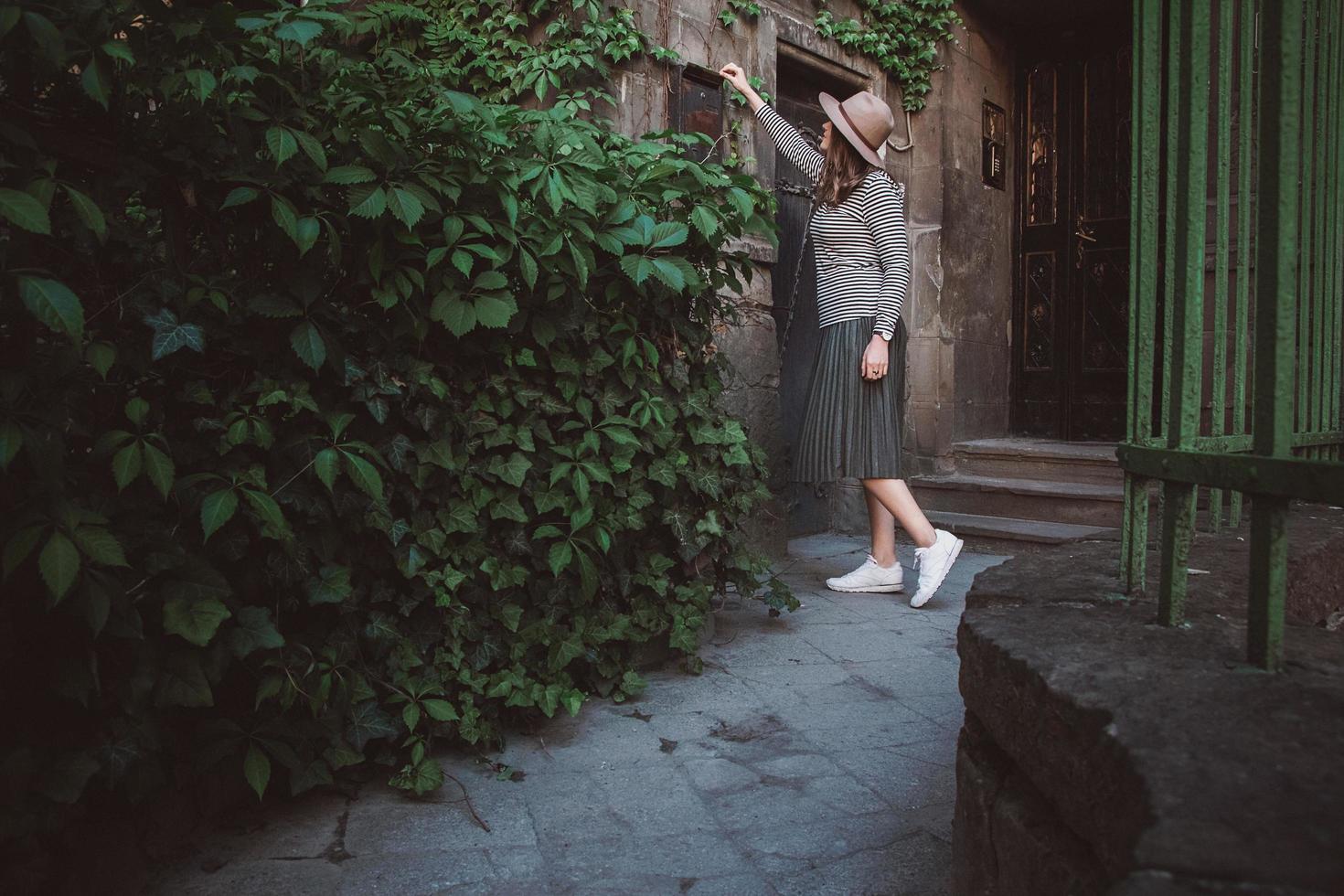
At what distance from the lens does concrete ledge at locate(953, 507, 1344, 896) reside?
822 mm

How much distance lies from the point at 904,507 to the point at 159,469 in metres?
3.11

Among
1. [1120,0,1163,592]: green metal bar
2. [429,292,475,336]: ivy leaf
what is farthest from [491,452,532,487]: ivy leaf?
[1120,0,1163,592]: green metal bar

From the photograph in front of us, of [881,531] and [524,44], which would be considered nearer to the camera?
[881,531]

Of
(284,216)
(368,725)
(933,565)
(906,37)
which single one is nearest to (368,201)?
(284,216)

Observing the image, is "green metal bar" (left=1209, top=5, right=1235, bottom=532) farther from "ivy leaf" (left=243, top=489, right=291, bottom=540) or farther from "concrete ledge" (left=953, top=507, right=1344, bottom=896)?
"ivy leaf" (left=243, top=489, right=291, bottom=540)

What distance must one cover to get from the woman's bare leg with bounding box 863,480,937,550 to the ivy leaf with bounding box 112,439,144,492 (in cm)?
311

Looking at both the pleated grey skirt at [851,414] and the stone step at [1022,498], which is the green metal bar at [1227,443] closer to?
the pleated grey skirt at [851,414]

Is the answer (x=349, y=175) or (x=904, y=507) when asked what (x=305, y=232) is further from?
(x=904, y=507)

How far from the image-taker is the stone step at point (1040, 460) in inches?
227

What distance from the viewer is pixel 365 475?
6.69 feet

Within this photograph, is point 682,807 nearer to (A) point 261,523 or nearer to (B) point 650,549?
(B) point 650,549

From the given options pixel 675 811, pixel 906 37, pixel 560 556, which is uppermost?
pixel 906 37

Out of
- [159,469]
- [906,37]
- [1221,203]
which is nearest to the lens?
[159,469]

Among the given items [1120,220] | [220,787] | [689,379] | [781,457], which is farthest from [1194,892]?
[1120,220]
